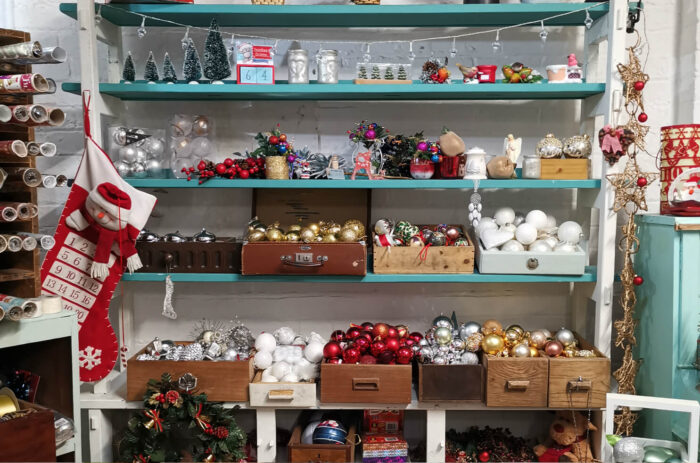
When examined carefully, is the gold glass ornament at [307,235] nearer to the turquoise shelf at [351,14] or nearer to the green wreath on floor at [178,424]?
the green wreath on floor at [178,424]

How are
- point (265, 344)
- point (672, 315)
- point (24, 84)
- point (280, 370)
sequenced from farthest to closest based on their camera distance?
point (265, 344) < point (280, 370) < point (672, 315) < point (24, 84)

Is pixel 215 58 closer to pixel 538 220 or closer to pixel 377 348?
pixel 377 348

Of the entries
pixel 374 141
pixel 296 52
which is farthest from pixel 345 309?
pixel 296 52

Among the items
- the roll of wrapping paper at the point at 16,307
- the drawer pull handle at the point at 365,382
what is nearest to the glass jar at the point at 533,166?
the drawer pull handle at the point at 365,382

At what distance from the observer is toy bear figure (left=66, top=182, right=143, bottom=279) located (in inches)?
96.8

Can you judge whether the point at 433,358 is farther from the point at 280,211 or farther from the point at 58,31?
the point at 58,31

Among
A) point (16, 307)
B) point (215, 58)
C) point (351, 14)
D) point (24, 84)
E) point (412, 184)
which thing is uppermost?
point (351, 14)

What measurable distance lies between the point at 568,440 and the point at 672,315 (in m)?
0.72

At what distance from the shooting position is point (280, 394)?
2.50 meters

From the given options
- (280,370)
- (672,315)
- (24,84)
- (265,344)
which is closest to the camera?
(24,84)

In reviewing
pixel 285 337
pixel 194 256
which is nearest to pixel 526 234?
pixel 285 337

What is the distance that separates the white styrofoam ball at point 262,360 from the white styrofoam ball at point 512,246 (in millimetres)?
1130

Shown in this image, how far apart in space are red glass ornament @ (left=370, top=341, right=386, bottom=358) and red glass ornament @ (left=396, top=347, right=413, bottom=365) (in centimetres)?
7

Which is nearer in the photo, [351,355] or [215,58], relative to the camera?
[351,355]
